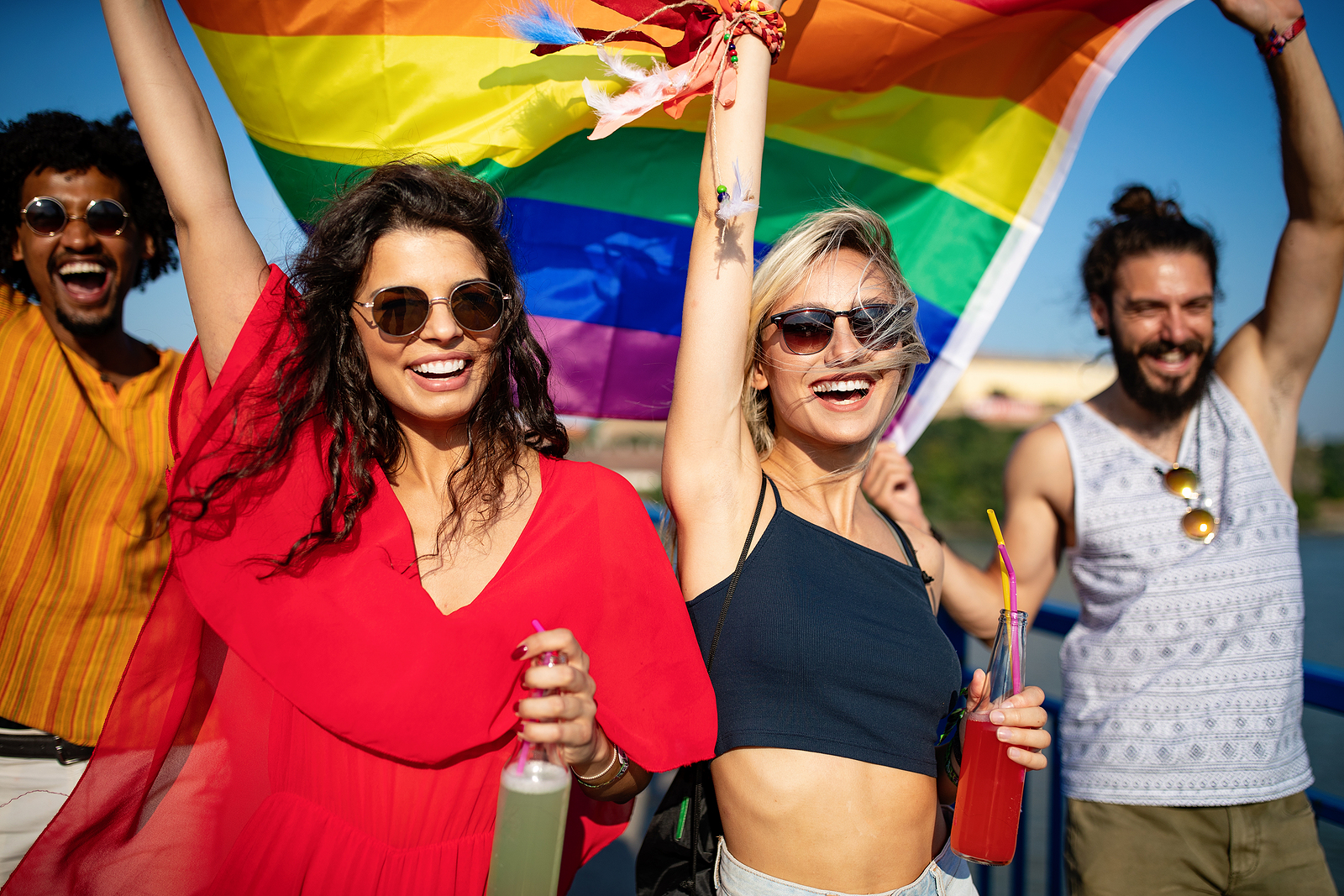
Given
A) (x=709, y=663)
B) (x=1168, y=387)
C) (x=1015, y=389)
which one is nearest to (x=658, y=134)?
(x=709, y=663)

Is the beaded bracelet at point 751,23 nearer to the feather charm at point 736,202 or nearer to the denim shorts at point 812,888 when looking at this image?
the feather charm at point 736,202

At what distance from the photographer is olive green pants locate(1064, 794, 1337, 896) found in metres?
2.20

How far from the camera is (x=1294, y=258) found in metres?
2.47

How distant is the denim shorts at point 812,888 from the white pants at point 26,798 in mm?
1622

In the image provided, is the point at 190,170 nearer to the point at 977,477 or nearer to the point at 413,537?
the point at 413,537

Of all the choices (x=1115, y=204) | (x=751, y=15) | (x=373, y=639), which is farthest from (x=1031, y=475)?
(x=373, y=639)

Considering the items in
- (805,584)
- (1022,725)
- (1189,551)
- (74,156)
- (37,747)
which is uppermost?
(74,156)

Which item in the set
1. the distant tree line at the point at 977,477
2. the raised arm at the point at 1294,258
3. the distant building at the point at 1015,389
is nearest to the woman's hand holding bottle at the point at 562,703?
the raised arm at the point at 1294,258

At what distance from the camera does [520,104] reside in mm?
→ 2119

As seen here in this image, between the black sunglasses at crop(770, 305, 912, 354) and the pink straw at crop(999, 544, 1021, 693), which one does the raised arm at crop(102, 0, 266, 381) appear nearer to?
the black sunglasses at crop(770, 305, 912, 354)

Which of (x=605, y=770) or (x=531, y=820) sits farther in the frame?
(x=605, y=770)

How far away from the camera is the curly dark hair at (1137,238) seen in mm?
2666

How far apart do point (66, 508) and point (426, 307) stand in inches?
50.1

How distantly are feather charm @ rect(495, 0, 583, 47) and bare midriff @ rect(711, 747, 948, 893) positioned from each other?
1.54 m
